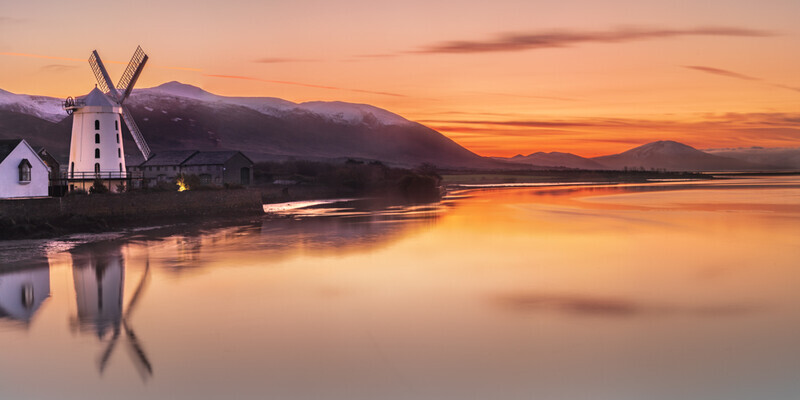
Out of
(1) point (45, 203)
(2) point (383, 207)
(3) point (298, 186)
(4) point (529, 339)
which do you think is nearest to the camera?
(4) point (529, 339)

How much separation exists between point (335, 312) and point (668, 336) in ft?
21.8

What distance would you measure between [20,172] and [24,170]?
0.74 ft

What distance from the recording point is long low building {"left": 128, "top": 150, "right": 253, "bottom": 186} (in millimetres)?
59969

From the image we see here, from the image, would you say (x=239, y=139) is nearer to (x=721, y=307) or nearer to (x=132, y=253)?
(x=132, y=253)

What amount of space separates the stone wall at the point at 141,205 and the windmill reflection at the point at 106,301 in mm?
6123

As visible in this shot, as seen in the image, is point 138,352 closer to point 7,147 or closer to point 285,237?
point 285,237

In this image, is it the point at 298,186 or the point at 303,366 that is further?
the point at 298,186

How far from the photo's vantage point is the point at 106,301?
1545 centimetres

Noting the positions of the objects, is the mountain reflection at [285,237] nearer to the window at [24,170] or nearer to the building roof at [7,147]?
the window at [24,170]

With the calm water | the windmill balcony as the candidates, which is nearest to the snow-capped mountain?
the windmill balcony

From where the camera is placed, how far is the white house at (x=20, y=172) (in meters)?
29.8

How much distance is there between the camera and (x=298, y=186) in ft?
217

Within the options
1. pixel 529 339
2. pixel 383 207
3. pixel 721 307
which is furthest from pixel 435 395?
pixel 383 207

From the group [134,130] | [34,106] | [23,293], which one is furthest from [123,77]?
[34,106]
